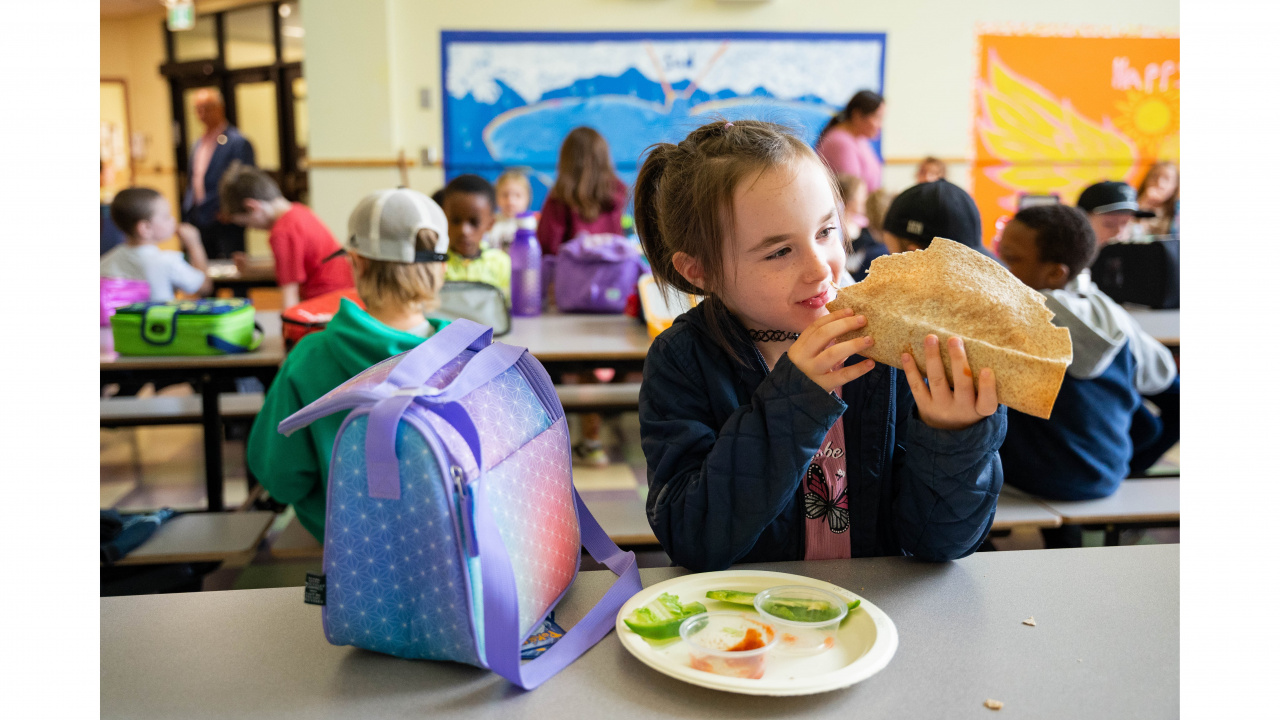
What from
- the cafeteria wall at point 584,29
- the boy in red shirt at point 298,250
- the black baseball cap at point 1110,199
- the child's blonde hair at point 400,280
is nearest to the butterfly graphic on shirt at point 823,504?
the child's blonde hair at point 400,280

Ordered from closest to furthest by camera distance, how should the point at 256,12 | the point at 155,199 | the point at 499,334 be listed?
the point at 499,334 < the point at 155,199 < the point at 256,12

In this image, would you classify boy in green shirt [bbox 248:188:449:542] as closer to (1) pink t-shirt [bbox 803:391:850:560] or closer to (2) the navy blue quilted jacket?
(2) the navy blue quilted jacket

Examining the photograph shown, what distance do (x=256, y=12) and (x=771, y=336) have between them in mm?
9744

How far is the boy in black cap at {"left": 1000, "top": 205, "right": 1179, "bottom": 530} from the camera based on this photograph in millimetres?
2141

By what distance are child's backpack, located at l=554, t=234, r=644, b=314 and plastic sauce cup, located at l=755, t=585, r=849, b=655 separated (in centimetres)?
246

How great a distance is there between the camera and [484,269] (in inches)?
124

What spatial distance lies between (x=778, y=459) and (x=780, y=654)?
0.22 metres

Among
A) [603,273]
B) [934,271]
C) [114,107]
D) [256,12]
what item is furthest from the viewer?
[114,107]

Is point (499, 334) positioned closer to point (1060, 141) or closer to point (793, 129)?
point (793, 129)

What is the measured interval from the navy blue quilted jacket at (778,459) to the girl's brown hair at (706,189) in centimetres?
7

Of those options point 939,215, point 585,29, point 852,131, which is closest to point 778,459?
point 939,215

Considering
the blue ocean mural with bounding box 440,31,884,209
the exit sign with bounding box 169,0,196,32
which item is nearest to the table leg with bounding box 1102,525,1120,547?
the blue ocean mural with bounding box 440,31,884,209
